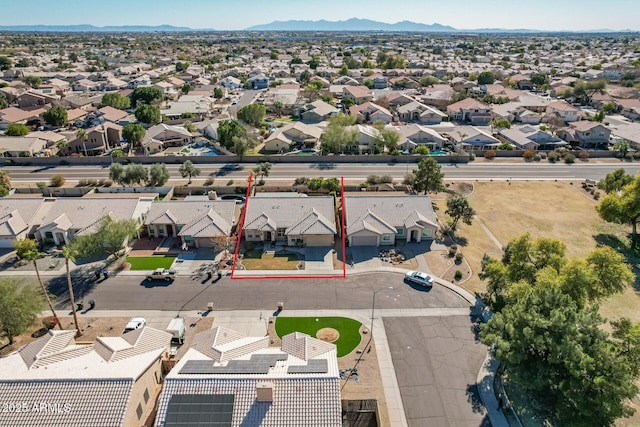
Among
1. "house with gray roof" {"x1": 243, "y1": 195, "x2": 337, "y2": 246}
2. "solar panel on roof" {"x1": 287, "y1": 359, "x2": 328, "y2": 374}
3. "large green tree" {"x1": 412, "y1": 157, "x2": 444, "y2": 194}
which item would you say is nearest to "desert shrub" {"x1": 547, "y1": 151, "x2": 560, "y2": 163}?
"large green tree" {"x1": 412, "y1": 157, "x2": 444, "y2": 194}

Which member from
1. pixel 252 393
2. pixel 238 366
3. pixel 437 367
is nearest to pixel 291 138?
pixel 437 367

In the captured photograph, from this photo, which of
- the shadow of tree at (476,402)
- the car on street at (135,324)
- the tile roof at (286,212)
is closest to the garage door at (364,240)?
the tile roof at (286,212)

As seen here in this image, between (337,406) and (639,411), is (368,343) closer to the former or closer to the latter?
(337,406)

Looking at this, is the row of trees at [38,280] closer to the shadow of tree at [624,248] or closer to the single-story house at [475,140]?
the shadow of tree at [624,248]

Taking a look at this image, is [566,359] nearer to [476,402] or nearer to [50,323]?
[476,402]

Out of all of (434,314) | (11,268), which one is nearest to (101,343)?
(11,268)

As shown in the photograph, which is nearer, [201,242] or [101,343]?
[101,343]

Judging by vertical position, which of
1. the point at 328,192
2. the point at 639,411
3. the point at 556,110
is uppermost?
the point at 556,110
